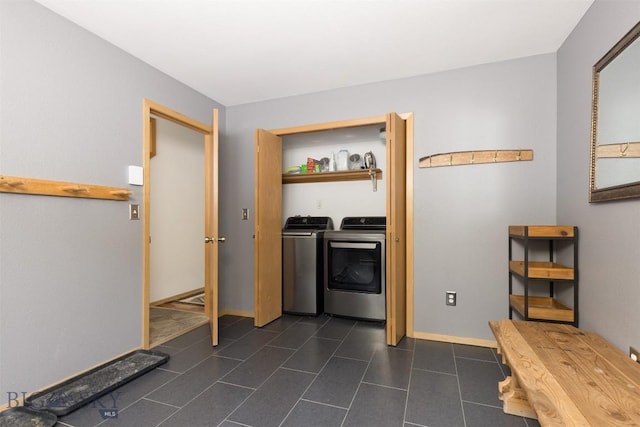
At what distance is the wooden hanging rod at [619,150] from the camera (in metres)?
1.34

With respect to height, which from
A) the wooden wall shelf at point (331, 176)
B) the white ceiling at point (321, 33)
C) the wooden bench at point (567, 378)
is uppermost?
the white ceiling at point (321, 33)

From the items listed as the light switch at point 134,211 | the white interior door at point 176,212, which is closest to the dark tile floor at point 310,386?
the light switch at point 134,211


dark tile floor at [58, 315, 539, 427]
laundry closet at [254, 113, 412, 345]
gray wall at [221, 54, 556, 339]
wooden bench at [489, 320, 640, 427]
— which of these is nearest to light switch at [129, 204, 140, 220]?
laundry closet at [254, 113, 412, 345]

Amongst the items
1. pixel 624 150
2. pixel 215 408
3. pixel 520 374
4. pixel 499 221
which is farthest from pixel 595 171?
pixel 215 408

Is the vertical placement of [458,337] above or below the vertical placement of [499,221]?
below

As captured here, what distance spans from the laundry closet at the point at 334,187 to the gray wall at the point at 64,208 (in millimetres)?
1088

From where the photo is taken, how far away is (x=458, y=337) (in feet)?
8.36

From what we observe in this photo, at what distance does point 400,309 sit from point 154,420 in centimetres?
188

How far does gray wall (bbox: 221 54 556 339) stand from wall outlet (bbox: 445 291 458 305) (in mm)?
44

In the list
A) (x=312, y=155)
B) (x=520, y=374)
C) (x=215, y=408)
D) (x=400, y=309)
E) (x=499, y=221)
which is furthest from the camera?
(x=312, y=155)

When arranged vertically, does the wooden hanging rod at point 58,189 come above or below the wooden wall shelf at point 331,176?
below

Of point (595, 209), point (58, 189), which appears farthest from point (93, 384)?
point (595, 209)

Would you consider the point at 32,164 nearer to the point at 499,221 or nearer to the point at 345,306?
the point at 345,306

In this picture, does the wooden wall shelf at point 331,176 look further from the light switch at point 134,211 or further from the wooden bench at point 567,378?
the wooden bench at point 567,378
